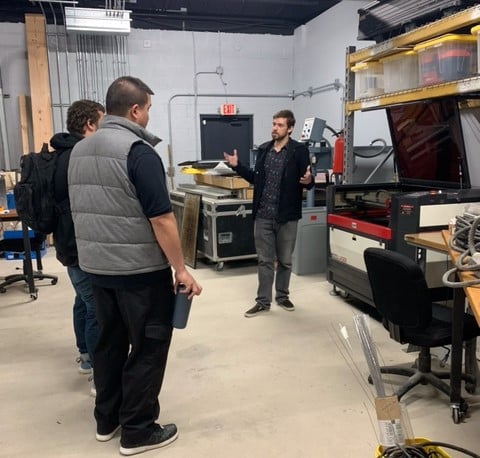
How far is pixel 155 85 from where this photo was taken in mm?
7074

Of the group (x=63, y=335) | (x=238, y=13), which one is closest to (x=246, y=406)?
(x=63, y=335)

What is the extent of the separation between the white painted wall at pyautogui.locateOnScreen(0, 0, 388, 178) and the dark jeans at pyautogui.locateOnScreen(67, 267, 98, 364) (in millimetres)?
4788

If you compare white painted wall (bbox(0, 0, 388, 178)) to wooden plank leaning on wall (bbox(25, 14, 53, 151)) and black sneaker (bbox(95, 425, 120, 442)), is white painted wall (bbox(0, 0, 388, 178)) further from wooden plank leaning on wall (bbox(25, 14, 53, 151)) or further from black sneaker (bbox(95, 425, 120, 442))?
black sneaker (bbox(95, 425, 120, 442))

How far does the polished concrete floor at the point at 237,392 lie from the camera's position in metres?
2.08

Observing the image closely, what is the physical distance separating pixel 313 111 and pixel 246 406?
218 inches

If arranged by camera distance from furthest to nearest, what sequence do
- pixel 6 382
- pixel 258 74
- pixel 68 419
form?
pixel 258 74 → pixel 6 382 → pixel 68 419

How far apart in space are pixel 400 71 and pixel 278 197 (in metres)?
1.23

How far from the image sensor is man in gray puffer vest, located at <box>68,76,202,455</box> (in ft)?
5.75

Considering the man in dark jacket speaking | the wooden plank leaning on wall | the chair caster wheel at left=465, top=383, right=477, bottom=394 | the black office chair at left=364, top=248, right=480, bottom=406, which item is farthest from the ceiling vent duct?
the chair caster wheel at left=465, top=383, right=477, bottom=394

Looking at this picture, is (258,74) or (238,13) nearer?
(238,13)

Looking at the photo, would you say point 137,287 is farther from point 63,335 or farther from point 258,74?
point 258,74

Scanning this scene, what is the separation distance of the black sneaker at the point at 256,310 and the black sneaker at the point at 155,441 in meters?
1.54

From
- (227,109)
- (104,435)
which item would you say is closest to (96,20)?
(227,109)

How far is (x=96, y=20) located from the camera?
5.87 m
